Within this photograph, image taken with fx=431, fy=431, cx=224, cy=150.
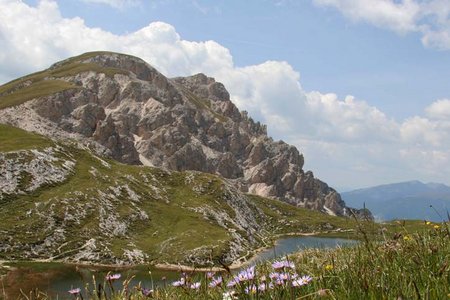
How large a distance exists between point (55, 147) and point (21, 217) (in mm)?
47070

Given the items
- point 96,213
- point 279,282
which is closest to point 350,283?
point 279,282

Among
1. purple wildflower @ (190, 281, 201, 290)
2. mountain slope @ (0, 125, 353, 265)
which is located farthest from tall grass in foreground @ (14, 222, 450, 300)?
mountain slope @ (0, 125, 353, 265)

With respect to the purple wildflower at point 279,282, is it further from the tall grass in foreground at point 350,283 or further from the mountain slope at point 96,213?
the mountain slope at point 96,213

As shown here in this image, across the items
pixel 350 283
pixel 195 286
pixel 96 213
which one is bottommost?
pixel 195 286

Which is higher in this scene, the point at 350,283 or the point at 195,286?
the point at 350,283

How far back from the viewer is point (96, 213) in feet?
433

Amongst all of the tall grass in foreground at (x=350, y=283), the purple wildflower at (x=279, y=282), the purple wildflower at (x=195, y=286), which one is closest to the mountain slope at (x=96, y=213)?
the purple wildflower at (x=195, y=286)

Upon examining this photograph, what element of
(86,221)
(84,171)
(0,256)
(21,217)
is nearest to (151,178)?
(84,171)

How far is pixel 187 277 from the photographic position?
5.76 metres

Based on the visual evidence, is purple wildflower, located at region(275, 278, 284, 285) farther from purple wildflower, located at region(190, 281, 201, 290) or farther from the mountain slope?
the mountain slope

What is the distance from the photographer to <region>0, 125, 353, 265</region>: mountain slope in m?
113

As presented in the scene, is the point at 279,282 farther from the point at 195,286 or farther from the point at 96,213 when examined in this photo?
the point at 96,213

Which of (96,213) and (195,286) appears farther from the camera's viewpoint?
(96,213)

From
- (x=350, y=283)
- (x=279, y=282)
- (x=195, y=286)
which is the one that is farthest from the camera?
(x=195, y=286)
